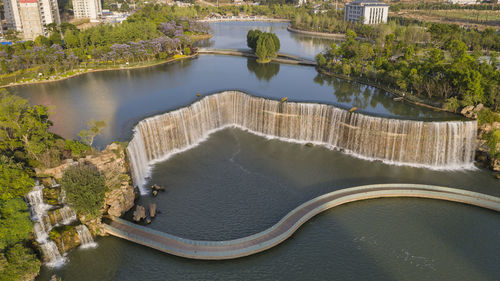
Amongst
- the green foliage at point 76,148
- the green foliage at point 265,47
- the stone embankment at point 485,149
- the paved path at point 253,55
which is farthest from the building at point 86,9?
the stone embankment at point 485,149

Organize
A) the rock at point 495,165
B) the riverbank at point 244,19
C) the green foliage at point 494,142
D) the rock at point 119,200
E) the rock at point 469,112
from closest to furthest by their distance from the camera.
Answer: the rock at point 119,200 < the green foliage at point 494,142 < the rock at point 495,165 < the rock at point 469,112 < the riverbank at point 244,19

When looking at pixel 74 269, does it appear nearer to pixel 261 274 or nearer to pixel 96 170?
pixel 96 170

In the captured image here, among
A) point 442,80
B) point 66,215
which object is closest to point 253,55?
point 442,80

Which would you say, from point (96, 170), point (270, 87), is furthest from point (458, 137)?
point (96, 170)

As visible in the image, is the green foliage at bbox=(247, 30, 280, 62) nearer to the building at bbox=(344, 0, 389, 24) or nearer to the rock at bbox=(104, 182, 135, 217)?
the rock at bbox=(104, 182, 135, 217)

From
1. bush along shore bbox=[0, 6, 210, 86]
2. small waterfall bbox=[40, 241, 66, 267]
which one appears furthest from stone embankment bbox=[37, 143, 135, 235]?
bush along shore bbox=[0, 6, 210, 86]

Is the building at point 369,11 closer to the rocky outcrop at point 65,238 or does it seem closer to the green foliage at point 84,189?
the green foliage at point 84,189
